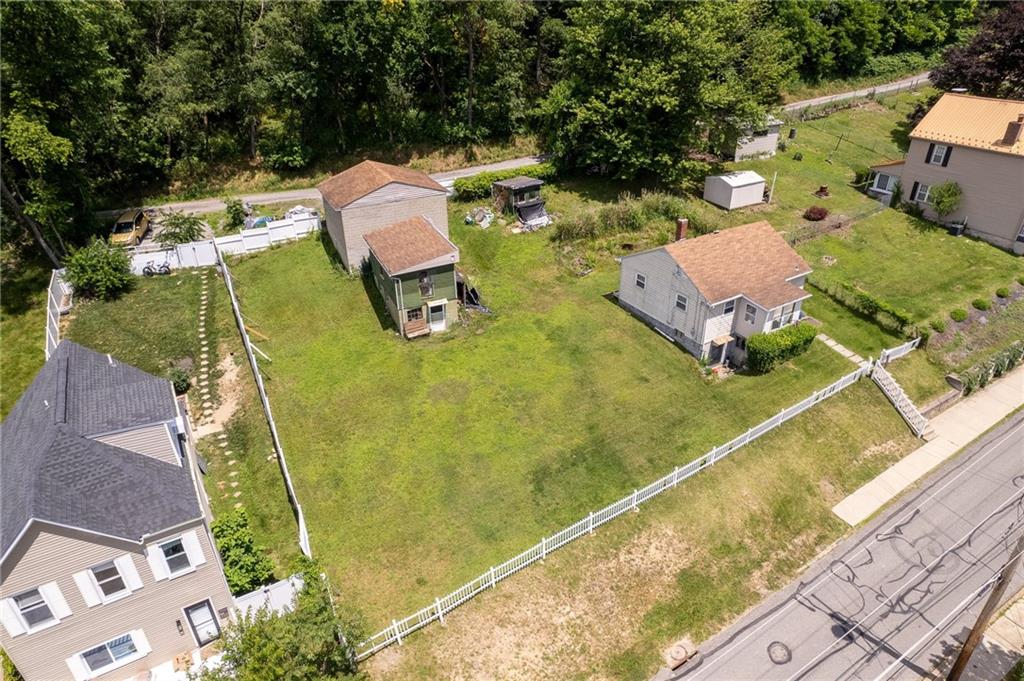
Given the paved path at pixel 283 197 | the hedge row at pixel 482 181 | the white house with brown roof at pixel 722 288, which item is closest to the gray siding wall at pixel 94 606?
the white house with brown roof at pixel 722 288

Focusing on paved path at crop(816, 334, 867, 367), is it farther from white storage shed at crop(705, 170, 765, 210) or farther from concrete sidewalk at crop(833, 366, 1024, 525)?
white storage shed at crop(705, 170, 765, 210)

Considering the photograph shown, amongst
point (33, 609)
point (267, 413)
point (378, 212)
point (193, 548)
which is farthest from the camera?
point (378, 212)

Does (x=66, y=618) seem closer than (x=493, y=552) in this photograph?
Yes

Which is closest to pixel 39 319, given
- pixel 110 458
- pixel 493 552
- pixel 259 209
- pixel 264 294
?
pixel 264 294

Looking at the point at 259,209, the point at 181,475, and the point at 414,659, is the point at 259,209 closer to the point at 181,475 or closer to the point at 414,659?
the point at 181,475

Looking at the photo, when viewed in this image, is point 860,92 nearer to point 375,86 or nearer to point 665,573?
point 375,86

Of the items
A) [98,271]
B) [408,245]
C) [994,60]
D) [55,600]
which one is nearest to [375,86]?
[408,245]

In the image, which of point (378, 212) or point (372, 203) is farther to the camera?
point (378, 212)
